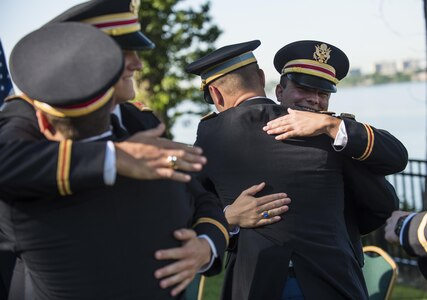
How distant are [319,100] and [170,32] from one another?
377 inches

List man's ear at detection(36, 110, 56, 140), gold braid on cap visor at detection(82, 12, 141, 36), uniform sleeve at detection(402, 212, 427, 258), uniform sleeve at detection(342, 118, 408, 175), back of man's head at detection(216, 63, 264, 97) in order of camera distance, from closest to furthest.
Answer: man's ear at detection(36, 110, 56, 140) → gold braid on cap visor at detection(82, 12, 141, 36) → uniform sleeve at detection(402, 212, 427, 258) → uniform sleeve at detection(342, 118, 408, 175) → back of man's head at detection(216, 63, 264, 97)

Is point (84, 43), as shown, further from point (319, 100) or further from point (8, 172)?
point (319, 100)

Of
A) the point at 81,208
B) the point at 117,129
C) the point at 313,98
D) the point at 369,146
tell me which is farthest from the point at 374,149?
the point at 81,208

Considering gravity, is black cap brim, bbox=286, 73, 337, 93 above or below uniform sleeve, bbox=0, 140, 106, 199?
below

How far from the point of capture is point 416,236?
7.86 feet

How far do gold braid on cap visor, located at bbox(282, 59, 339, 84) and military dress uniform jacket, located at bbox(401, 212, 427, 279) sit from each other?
0.93 m

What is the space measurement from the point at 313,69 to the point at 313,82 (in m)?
0.08

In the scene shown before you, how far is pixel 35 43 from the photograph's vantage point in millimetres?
1823

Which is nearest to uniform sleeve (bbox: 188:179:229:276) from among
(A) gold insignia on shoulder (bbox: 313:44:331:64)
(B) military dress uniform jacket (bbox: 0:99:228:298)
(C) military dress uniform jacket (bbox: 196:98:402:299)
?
(B) military dress uniform jacket (bbox: 0:99:228:298)

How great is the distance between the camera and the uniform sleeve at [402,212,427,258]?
94.0 inches

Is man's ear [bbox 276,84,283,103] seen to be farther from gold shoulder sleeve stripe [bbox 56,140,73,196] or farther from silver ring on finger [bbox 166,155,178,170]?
gold shoulder sleeve stripe [bbox 56,140,73,196]

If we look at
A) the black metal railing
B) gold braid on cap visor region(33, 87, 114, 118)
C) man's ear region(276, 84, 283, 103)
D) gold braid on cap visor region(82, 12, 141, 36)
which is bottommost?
the black metal railing

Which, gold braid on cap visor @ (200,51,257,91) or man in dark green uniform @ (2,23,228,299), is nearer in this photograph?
man in dark green uniform @ (2,23,228,299)

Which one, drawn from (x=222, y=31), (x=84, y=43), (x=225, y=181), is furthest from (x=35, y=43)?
(x=222, y=31)
